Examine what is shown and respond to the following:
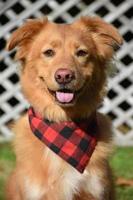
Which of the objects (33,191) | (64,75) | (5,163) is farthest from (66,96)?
(5,163)

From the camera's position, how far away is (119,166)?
8.31m

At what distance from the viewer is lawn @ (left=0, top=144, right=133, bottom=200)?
23.9 feet

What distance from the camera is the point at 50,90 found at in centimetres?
580

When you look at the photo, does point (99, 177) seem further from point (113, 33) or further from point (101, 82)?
point (113, 33)

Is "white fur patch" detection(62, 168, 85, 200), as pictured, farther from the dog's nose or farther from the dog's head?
the dog's nose

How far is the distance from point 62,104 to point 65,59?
13.8 inches

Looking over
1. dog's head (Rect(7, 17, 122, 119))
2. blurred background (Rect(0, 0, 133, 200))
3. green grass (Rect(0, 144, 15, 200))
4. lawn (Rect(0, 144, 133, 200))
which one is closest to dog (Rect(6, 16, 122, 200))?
dog's head (Rect(7, 17, 122, 119))

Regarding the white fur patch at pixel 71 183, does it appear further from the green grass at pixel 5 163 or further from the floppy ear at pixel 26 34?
the green grass at pixel 5 163

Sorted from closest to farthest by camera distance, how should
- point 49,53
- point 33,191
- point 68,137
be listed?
1. point 33,191
2. point 49,53
3. point 68,137

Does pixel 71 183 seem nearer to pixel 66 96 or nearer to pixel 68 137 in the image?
pixel 68 137

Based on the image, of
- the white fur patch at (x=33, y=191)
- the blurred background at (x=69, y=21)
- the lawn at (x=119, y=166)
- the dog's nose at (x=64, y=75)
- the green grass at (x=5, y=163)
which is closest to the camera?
the dog's nose at (x=64, y=75)

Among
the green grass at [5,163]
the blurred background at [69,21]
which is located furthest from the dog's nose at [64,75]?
the blurred background at [69,21]

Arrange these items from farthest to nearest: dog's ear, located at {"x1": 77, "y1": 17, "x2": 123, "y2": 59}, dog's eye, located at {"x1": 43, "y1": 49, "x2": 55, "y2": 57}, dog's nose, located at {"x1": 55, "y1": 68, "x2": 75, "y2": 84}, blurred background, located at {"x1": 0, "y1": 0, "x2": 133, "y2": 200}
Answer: blurred background, located at {"x1": 0, "y1": 0, "x2": 133, "y2": 200}, dog's ear, located at {"x1": 77, "y1": 17, "x2": 123, "y2": 59}, dog's eye, located at {"x1": 43, "y1": 49, "x2": 55, "y2": 57}, dog's nose, located at {"x1": 55, "y1": 68, "x2": 75, "y2": 84}

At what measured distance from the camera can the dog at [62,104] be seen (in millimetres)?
5727
